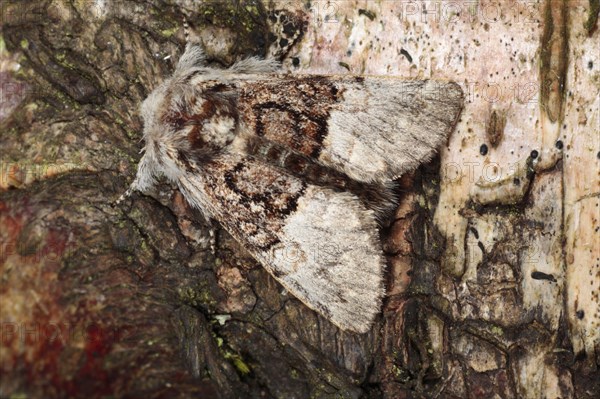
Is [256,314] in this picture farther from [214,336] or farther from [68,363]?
[68,363]

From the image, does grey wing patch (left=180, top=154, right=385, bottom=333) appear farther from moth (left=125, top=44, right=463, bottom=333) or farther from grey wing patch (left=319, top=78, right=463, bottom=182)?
grey wing patch (left=319, top=78, right=463, bottom=182)

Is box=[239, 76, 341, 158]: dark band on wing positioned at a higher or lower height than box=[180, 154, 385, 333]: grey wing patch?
higher

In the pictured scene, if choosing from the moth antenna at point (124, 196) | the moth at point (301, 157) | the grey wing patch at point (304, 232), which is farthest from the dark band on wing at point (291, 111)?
the moth antenna at point (124, 196)

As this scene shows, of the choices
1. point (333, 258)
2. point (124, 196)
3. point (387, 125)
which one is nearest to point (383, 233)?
point (333, 258)

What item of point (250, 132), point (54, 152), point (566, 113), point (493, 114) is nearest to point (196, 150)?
point (250, 132)

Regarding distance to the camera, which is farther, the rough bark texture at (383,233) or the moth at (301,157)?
the moth at (301,157)

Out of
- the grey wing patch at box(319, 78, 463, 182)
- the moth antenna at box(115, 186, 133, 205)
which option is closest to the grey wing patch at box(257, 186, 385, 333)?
the grey wing patch at box(319, 78, 463, 182)

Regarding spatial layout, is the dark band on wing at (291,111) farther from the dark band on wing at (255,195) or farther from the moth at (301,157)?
the dark band on wing at (255,195)
